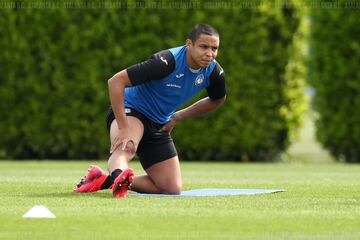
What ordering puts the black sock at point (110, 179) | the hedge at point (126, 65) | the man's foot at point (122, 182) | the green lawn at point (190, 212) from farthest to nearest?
the hedge at point (126, 65) < the black sock at point (110, 179) < the man's foot at point (122, 182) < the green lawn at point (190, 212)

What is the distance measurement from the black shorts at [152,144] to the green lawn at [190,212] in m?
0.58

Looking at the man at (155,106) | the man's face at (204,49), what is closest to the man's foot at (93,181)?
the man at (155,106)

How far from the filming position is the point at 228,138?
65.2 feet

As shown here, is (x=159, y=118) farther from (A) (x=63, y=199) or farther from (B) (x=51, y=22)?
(B) (x=51, y=22)

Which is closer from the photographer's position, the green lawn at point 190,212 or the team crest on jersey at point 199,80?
the green lawn at point 190,212

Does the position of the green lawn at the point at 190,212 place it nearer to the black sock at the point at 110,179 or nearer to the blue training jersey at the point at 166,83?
the black sock at the point at 110,179

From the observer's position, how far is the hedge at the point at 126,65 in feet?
64.9

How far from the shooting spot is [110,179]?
10516 mm

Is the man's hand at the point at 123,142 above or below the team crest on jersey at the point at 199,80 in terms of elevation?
below

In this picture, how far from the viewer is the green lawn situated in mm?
7277

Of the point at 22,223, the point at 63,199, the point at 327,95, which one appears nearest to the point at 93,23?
the point at 327,95

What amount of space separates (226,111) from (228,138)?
0.51 metres

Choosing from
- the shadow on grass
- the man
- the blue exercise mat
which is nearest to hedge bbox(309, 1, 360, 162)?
the blue exercise mat

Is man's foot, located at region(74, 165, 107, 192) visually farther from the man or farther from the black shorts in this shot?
the black shorts
